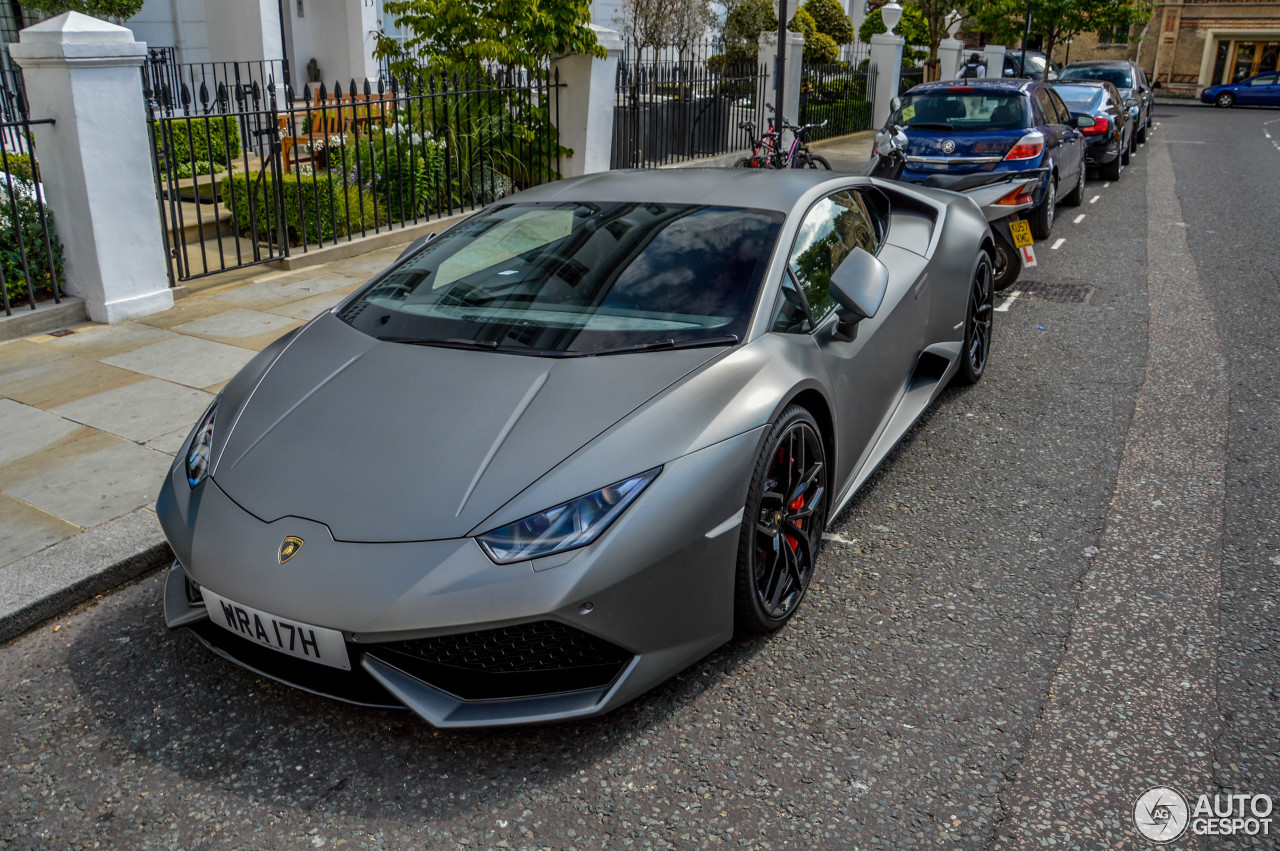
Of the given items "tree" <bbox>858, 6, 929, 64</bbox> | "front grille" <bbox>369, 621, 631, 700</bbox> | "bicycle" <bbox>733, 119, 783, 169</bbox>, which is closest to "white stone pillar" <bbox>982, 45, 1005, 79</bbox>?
"tree" <bbox>858, 6, 929, 64</bbox>

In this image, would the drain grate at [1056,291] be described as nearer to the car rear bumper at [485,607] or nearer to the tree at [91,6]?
the car rear bumper at [485,607]

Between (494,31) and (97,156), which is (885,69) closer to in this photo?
(494,31)

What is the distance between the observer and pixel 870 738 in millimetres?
2854

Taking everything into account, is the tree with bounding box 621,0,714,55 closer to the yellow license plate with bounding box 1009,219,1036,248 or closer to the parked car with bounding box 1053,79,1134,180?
the parked car with bounding box 1053,79,1134,180

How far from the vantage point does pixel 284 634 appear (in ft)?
8.66

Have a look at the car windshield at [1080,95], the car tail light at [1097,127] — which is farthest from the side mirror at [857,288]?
the car windshield at [1080,95]

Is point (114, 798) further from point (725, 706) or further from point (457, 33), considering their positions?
point (457, 33)

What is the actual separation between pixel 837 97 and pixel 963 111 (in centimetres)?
1056

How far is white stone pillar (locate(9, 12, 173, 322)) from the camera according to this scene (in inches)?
255

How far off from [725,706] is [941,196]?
368 cm

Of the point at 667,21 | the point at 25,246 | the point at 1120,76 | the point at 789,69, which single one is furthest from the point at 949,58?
the point at 25,246

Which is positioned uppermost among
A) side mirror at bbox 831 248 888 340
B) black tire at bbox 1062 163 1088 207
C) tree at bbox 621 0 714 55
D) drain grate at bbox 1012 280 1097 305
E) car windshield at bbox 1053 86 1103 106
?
tree at bbox 621 0 714 55

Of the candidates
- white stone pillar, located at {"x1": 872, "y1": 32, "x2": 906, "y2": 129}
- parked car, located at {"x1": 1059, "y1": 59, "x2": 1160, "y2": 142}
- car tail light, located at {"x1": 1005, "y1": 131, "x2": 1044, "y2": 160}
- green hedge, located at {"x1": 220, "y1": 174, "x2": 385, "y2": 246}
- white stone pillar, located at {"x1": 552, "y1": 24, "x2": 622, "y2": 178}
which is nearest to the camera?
green hedge, located at {"x1": 220, "y1": 174, "x2": 385, "y2": 246}

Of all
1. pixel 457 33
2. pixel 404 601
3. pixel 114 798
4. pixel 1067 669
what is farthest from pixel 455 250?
pixel 457 33
